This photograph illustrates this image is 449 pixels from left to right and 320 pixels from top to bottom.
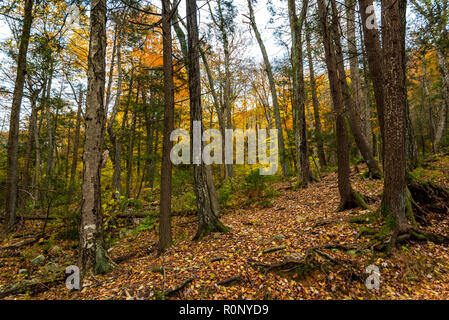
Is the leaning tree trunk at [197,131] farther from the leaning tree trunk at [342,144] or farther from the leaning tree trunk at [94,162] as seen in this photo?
the leaning tree trunk at [342,144]

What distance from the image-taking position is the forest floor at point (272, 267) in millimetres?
2863

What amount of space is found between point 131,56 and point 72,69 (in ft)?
11.5

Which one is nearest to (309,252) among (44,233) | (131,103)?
(44,233)

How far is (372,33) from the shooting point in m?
5.39

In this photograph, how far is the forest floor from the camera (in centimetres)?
286

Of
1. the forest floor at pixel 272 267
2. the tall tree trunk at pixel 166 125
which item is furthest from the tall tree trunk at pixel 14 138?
the tall tree trunk at pixel 166 125

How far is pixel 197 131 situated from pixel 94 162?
2.20 metres

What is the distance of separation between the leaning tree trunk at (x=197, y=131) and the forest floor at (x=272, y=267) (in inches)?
12.2

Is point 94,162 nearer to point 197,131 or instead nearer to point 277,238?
point 197,131

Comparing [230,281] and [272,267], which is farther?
[272,267]

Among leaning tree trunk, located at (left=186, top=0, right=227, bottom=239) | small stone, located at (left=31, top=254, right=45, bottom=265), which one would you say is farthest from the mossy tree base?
small stone, located at (left=31, top=254, right=45, bottom=265)

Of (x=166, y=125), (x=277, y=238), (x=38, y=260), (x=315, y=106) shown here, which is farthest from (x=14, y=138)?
(x=315, y=106)

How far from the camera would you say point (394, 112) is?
3525mm

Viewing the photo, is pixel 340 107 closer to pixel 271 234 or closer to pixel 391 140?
pixel 391 140
